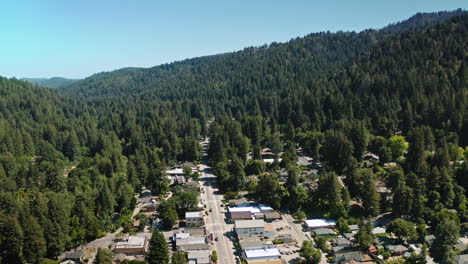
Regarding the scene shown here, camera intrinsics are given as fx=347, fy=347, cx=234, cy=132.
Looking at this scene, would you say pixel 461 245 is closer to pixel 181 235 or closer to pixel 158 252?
pixel 181 235

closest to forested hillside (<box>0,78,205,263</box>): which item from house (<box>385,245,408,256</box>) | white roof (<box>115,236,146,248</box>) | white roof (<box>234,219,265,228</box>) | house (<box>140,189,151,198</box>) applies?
house (<box>140,189,151,198</box>)

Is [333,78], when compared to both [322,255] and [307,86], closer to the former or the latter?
[307,86]

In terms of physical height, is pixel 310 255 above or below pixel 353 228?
above

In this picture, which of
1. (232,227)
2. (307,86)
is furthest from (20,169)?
(307,86)

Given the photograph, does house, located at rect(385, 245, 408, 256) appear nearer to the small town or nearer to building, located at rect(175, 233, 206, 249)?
the small town

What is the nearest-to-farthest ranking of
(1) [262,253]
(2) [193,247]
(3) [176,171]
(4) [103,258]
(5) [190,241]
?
(4) [103,258] < (1) [262,253] < (2) [193,247] < (5) [190,241] < (3) [176,171]

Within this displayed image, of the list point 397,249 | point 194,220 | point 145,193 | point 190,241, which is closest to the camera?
point 397,249

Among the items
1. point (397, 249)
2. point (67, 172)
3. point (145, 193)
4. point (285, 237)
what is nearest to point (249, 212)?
point (285, 237)
